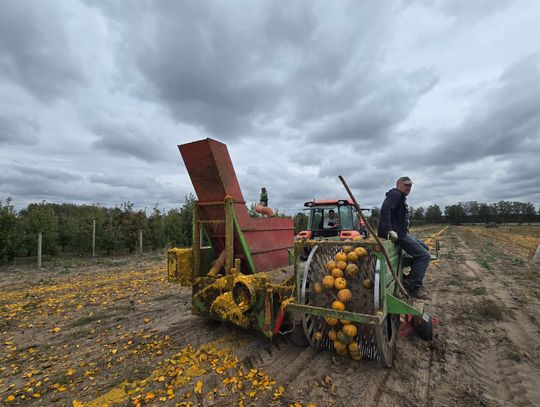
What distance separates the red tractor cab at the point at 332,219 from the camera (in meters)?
8.84

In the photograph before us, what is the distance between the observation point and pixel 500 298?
293 inches

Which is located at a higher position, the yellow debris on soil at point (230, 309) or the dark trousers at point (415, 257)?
the dark trousers at point (415, 257)

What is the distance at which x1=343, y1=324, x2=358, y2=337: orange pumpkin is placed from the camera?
12.4ft

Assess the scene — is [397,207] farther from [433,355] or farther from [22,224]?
[22,224]

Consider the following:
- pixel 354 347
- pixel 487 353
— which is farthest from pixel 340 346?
pixel 487 353

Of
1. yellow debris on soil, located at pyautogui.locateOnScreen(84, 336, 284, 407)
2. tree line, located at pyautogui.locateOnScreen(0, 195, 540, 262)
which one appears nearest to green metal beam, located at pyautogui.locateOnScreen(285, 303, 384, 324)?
yellow debris on soil, located at pyautogui.locateOnScreen(84, 336, 284, 407)

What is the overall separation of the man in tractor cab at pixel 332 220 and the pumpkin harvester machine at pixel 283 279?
3.19 m

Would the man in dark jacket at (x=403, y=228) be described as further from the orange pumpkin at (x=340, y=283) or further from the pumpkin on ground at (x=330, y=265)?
the orange pumpkin at (x=340, y=283)

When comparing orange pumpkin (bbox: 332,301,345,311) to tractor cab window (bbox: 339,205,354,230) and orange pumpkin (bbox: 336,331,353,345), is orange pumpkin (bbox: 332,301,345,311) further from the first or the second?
tractor cab window (bbox: 339,205,354,230)

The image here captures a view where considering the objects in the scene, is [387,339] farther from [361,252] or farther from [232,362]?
[232,362]

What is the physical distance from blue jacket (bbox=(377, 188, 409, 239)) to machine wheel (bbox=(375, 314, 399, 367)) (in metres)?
1.39

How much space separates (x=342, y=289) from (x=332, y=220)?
206 inches

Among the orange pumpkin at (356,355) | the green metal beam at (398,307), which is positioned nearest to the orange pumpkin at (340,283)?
the green metal beam at (398,307)

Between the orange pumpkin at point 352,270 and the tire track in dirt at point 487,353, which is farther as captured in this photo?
the orange pumpkin at point 352,270
